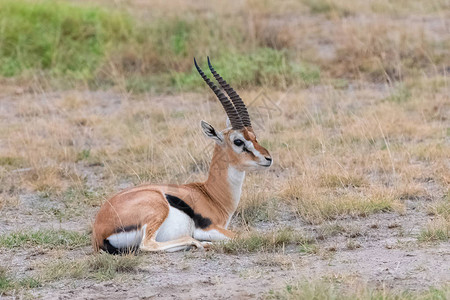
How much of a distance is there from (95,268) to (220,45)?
27.8 ft

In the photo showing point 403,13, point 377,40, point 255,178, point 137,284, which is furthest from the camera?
point 403,13

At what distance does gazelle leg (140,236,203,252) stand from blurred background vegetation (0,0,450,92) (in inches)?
224

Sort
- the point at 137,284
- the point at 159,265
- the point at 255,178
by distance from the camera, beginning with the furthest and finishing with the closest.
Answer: the point at 255,178 → the point at 159,265 → the point at 137,284

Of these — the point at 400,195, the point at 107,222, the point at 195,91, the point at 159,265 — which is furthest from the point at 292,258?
the point at 195,91

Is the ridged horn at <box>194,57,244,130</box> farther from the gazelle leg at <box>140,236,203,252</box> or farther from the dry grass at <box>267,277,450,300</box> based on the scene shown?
the dry grass at <box>267,277,450,300</box>

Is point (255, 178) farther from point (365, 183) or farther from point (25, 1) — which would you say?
point (25, 1)

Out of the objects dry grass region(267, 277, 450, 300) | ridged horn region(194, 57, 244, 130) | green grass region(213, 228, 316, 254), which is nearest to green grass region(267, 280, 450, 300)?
dry grass region(267, 277, 450, 300)

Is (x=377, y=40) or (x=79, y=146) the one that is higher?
(x=377, y=40)

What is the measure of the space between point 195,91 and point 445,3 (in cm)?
635

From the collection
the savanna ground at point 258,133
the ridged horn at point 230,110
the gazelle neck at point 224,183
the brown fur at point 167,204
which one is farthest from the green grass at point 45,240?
the ridged horn at point 230,110

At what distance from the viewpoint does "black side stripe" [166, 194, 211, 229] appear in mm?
5970

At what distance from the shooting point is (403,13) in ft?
49.5

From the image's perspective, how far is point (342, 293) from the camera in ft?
15.3

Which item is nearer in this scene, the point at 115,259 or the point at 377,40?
the point at 115,259
